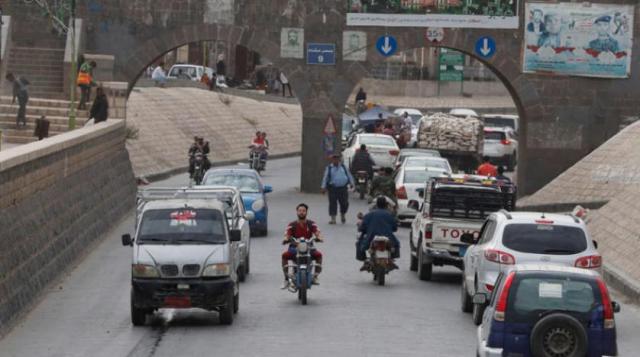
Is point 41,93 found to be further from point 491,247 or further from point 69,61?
point 491,247

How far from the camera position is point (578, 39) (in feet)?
A: 168

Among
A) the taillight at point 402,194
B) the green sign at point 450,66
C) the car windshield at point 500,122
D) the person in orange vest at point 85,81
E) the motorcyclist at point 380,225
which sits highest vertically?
the green sign at point 450,66

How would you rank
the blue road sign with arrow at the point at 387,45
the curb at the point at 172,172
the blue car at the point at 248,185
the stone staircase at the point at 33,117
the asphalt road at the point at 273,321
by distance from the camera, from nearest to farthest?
the asphalt road at the point at 273,321, the blue car at the point at 248,185, the stone staircase at the point at 33,117, the blue road sign with arrow at the point at 387,45, the curb at the point at 172,172

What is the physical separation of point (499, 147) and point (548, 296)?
161 ft

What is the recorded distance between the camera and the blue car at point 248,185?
119 feet

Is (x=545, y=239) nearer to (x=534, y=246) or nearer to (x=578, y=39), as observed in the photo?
(x=534, y=246)

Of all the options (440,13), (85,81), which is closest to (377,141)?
(440,13)

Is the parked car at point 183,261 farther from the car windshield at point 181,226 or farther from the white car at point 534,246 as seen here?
the white car at point 534,246

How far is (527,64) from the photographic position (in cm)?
5116

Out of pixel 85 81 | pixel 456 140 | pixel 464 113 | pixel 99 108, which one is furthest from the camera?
pixel 464 113

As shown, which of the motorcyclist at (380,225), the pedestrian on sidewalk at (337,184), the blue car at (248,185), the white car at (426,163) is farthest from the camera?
the white car at (426,163)

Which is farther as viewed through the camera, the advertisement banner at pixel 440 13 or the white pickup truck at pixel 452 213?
the advertisement banner at pixel 440 13

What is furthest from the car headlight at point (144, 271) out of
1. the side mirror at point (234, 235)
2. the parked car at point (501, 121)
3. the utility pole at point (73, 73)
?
the parked car at point (501, 121)

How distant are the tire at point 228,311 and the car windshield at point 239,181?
45.5ft
